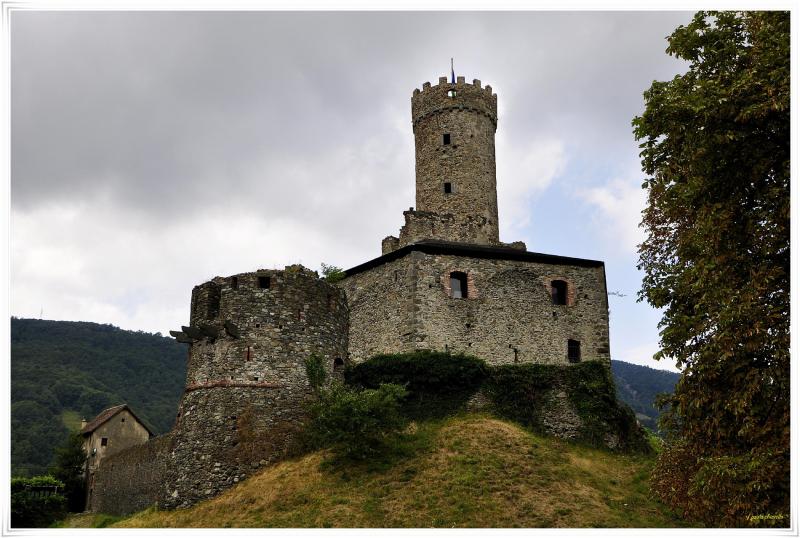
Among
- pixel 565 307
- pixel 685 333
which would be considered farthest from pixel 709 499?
pixel 565 307

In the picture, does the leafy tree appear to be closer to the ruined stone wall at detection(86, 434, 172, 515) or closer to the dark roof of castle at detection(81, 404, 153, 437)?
the ruined stone wall at detection(86, 434, 172, 515)

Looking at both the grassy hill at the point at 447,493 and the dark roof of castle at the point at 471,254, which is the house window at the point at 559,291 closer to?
the dark roof of castle at the point at 471,254

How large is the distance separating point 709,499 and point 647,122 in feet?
26.3

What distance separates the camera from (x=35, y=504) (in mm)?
41000

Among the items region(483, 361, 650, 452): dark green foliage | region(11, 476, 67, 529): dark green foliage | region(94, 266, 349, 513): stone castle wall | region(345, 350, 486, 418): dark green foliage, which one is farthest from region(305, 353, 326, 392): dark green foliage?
region(11, 476, 67, 529): dark green foliage

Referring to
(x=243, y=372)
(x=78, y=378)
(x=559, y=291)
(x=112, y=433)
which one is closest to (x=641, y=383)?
(x=78, y=378)

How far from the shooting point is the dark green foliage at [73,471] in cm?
4572

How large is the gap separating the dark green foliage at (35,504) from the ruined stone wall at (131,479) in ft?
6.10

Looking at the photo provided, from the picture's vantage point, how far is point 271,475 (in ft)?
76.0

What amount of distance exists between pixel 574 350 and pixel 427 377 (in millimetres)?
7290

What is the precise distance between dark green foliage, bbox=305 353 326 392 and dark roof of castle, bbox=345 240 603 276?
7.71 metres

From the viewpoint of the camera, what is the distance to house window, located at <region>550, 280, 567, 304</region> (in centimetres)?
3291

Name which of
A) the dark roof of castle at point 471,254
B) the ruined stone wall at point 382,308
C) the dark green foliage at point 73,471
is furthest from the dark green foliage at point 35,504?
the dark roof of castle at point 471,254

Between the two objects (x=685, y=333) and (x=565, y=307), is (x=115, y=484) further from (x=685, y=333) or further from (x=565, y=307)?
→ (x=685, y=333)
